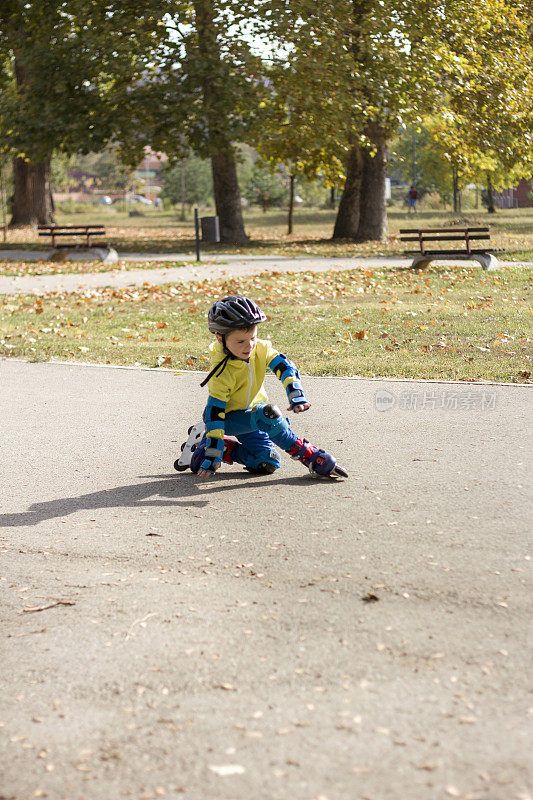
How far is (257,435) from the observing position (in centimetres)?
559

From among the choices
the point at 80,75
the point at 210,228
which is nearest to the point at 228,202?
the point at 210,228

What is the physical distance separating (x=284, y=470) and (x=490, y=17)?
22205 mm

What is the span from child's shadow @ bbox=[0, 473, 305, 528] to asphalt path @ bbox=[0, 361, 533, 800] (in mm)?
22

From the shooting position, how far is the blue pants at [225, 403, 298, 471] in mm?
5504

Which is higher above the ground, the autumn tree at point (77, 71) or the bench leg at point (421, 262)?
the autumn tree at point (77, 71)

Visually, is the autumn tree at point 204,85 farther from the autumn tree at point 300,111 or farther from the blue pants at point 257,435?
the blue pants at point 257,435

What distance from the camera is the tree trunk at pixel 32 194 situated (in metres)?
33.0

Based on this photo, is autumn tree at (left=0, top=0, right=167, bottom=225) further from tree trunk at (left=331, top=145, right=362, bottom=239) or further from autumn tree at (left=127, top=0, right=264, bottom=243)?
tree trunk at (left=331, top=145, right=362, bottom=239)

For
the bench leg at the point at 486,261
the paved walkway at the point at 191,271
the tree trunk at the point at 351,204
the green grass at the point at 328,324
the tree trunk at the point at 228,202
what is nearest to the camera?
the green grass at the point at 328,324

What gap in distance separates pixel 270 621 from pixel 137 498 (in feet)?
6.05

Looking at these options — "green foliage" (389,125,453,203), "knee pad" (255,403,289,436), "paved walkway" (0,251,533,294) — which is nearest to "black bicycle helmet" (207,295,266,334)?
"knee pad" (255,403,289,436)

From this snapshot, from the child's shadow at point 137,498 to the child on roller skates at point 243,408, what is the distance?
12 cm

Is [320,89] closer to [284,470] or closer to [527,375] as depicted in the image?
[527,375]

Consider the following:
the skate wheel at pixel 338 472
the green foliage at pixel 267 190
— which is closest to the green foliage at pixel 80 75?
the skate wheel at pixel 338 472
